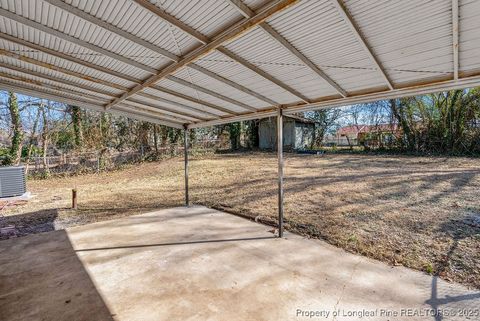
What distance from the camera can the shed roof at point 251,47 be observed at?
2.09 metres

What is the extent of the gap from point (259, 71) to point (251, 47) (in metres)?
0.54

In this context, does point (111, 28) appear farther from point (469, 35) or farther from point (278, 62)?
point (469, 35)

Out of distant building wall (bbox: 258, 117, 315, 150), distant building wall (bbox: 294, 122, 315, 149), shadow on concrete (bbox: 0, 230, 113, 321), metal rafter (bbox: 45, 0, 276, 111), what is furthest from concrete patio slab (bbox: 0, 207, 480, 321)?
distant building wall (bbox: 294, 122, 315, 149)

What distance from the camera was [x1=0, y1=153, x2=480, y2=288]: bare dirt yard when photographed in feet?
12.4

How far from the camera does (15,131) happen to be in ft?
38.2

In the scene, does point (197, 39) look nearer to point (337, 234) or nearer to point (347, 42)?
point (347, 42)

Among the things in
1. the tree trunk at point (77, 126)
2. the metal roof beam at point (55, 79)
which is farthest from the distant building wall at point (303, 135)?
the metal roof beam at point (55, 79)

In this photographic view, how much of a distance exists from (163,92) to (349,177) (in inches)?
276

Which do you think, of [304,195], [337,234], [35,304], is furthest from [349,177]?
[35,304]

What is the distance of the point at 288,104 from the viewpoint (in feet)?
13.9

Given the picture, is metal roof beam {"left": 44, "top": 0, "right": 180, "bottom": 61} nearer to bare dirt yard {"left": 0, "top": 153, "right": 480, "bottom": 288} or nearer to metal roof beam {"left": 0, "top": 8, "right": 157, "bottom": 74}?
metal roof beam {"left": 0, "top": 8, "right": 157, "bottom": 74}

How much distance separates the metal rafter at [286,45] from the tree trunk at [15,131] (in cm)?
1376

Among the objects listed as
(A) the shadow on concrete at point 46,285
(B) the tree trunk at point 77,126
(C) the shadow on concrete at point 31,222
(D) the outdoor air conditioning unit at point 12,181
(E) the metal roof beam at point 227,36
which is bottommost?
(A) the shadow on concrete at point 46,285

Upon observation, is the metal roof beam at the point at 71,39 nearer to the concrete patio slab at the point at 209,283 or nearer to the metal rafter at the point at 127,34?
the metal rafter at the point at 127,34
